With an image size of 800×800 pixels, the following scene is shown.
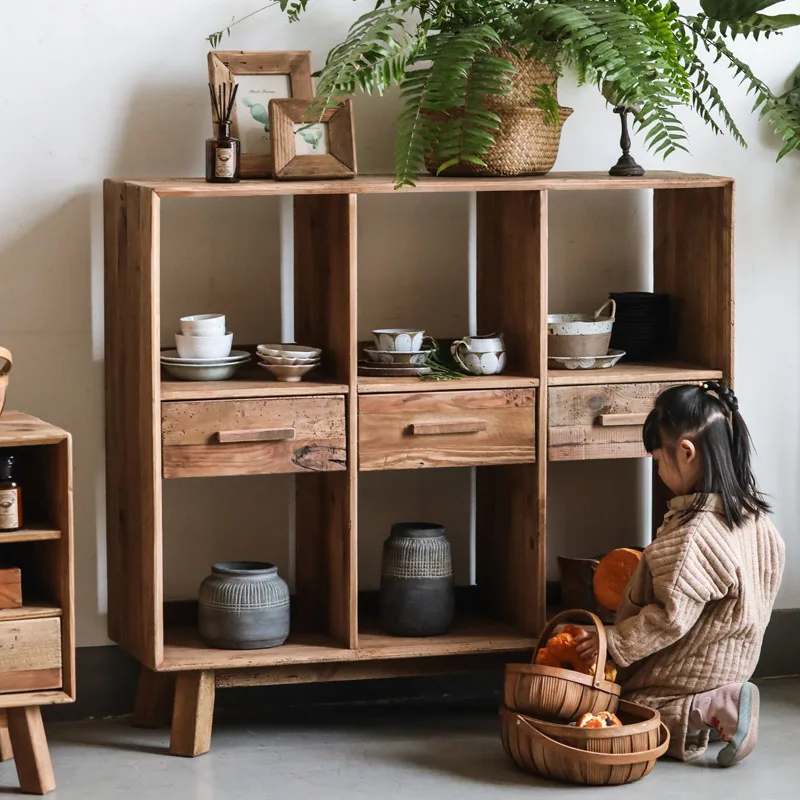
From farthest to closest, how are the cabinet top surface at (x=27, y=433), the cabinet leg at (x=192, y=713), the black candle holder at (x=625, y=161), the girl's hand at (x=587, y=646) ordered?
the black candle holder at (x=625, y=161) < the cabinet leg at (x=192, y=713) < the girl's hand at (x=587, y=646) < the cabinet top surface at (x=27, y=433)

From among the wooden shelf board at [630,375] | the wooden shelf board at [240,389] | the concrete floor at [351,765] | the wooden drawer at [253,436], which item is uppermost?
the wooden shelf board at [630,375]

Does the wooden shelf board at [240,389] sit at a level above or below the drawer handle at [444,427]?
above

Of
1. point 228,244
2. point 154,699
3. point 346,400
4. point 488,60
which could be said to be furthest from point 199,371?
point 488,60

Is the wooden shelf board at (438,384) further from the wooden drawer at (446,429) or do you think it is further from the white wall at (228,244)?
the white wall at (228,244)

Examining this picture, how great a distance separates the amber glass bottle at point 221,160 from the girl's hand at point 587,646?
4.04ft

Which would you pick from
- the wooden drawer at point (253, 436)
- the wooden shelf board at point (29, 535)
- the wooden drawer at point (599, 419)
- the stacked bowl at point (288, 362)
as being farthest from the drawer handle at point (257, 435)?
the wooden drawer at point (599, 419)

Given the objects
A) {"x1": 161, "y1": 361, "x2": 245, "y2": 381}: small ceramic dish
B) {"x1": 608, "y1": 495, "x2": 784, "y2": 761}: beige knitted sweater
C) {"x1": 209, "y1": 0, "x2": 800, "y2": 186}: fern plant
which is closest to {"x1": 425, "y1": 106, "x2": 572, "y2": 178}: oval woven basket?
{"x1": 209, "y1": 0, "x2": 800, "y2": 186}: fern plant

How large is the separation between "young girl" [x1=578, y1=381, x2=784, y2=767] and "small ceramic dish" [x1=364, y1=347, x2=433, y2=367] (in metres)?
0.53

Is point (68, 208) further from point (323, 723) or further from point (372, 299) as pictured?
point (323, 723)

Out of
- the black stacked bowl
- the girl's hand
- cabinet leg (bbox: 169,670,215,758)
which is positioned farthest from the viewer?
the black stacked bowl

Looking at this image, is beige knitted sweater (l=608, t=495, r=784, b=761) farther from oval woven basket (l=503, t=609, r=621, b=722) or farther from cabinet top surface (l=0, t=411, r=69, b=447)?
cabinet top surface (l=0, t=411, r=69, b=447)

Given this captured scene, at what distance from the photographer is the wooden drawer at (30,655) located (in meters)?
2.77

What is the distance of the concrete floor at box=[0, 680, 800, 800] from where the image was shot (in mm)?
2852

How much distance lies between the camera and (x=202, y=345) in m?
3.05
